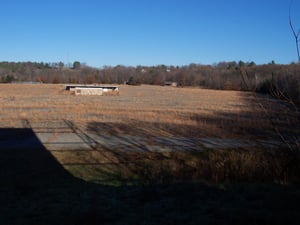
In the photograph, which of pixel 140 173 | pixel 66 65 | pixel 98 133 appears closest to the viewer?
pixel 140 173

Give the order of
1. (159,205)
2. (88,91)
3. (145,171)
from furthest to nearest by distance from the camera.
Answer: (88,91)
(145,171)
(159,205)

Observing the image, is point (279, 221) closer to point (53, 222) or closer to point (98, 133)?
point (53, 222)

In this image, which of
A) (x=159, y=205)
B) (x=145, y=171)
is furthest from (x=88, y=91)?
(x=159, y=205)

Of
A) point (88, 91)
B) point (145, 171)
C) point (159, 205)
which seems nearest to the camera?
point (159, 205)

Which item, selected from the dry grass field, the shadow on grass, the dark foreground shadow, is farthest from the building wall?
the dark foreground shadow

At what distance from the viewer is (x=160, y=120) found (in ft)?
78.2

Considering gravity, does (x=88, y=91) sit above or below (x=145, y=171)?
above

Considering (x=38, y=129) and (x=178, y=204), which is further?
(x=38, y=129)

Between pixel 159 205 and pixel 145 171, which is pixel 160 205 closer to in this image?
pixel 159 205

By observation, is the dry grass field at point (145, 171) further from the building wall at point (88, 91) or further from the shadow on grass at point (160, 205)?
the building wall at point (88, 91)

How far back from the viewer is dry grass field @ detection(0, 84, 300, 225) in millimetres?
4938

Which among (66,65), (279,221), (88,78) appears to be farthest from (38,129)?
(66,65)

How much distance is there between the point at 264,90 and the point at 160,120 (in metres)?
43.0

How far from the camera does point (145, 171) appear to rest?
37.7ft
